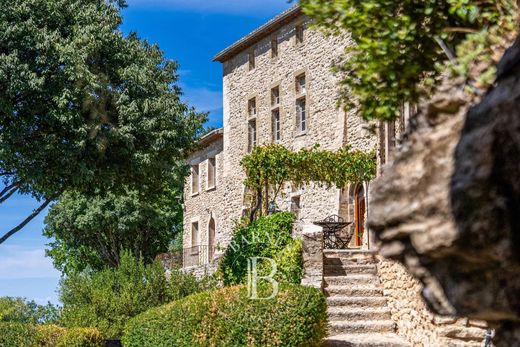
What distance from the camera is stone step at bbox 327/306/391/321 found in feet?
45.9

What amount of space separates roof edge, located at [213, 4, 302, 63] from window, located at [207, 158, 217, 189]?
13.3 ft

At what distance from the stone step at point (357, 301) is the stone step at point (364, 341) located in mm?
997

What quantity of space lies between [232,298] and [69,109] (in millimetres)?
7271

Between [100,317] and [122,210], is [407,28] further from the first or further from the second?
[122,210]

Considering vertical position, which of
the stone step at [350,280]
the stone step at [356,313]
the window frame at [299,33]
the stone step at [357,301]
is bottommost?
the stone step at [356,313]

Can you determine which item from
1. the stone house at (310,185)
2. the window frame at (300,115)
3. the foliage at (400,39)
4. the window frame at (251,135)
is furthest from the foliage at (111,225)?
the foliage at (400,39)

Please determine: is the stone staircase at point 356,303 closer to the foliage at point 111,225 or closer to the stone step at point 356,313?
the stone step at point 356,313

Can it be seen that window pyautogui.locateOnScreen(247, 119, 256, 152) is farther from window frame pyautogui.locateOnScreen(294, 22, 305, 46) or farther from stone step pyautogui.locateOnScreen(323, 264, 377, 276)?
stone step pyautogui.locateOnScreen(323, 264, 377, 276)

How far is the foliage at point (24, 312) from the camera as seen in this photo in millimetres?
20688

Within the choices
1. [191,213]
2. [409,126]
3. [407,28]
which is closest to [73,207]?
[191,213]

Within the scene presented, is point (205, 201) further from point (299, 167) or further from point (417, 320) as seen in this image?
point (417, 320)

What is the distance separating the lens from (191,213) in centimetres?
3441

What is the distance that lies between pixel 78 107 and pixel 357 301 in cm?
778

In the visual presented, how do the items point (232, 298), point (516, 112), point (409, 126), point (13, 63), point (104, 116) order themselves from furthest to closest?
1. point (104, 116)
2. point (13, 63)
3. point (232, 298)
4. point (409, 126)
5. point (516, 112)
